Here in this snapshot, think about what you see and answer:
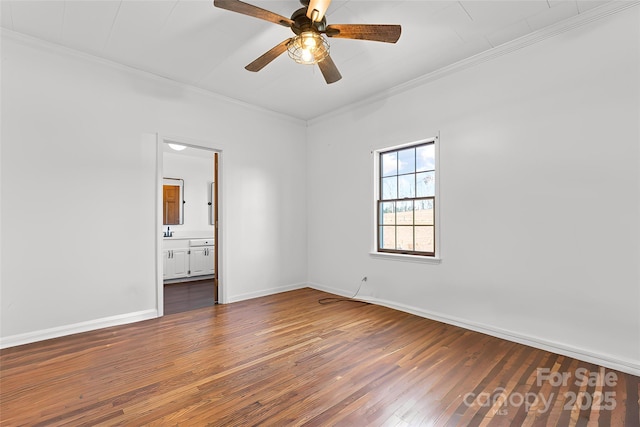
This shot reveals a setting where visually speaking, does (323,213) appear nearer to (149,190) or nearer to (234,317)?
(234,317)

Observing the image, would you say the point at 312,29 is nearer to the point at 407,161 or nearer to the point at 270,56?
the point at 270,56

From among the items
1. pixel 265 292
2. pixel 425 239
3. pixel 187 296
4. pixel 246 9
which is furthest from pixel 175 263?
pixel 246 9

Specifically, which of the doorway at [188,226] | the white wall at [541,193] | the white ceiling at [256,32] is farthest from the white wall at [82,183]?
the white wall at [541,193]

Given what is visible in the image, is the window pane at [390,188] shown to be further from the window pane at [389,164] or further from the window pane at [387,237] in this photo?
the window pane at [387,237]

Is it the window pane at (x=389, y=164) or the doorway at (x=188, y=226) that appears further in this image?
the doorway at (x=188, y=226)

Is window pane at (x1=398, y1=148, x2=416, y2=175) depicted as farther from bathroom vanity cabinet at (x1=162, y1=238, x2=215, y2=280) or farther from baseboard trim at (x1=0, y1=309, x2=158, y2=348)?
bathroom vanity cabinet at (x1=162, y1=238, x2=215, y2=280)

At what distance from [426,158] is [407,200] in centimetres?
60

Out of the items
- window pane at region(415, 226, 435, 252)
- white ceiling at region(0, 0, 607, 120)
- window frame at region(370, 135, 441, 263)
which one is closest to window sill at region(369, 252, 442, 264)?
window frame at region(370, 135, 441, 263)

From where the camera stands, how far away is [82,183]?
10.8 ft

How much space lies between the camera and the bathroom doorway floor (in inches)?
168

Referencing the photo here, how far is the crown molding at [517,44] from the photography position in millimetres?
2535

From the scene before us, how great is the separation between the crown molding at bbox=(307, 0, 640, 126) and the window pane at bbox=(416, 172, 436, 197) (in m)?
1.15

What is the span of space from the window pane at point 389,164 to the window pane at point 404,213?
0.48m

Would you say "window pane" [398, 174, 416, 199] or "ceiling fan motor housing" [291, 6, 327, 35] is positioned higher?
"ceiling fan motor housing" [291, 6, 327, 35]
